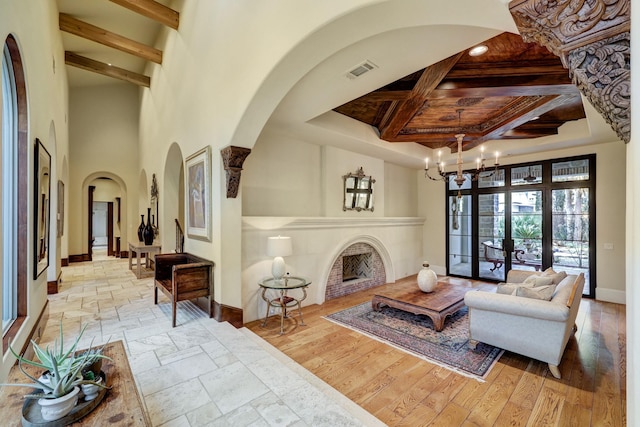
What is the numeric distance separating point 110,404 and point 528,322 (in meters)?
3.38

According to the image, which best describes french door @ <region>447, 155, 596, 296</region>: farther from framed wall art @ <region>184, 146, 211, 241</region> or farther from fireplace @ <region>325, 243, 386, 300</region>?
framed wall art @ <region>184, 146, 211, 241</region>

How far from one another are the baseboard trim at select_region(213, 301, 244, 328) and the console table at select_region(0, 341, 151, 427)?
1.91 meters

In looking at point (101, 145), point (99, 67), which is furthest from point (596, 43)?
point (101, 145)

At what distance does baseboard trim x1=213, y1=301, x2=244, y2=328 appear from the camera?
3.58m

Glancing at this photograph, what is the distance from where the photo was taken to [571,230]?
17.6ft

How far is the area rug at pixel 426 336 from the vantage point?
2.89m

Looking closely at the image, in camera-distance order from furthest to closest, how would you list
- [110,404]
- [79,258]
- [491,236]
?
[79,258], [491,236], [110,404]

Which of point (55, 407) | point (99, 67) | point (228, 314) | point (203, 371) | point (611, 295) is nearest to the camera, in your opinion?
point (55, 407)

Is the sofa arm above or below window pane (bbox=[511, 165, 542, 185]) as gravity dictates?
below

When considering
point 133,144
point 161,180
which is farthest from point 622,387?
point 133,144

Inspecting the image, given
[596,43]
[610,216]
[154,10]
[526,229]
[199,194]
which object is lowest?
[526,229]

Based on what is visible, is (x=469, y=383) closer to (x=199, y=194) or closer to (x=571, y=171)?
(x=199, y=194)

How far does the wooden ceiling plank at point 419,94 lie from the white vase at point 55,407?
3715 mm

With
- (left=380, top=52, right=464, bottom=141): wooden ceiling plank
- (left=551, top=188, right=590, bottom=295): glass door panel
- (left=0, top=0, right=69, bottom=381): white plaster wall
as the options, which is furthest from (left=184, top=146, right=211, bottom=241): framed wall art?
(left=551, top=188, right=590, bottom=295): glass door panel
